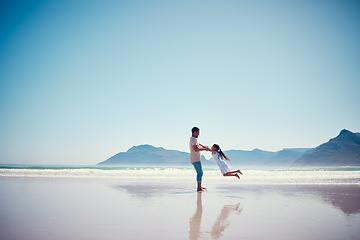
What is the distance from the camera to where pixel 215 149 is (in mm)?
8547

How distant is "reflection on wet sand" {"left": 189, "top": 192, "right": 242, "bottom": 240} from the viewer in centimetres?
323

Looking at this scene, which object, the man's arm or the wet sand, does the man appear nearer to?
the man's arm

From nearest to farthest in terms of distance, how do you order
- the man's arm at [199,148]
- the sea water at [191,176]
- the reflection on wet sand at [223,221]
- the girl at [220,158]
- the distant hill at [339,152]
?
the reflection on wet sand at [223,221] → the man's arm at [199,148] → the girl at [220,158] → the sea water at [191,176] → the distant hill at [339,152]

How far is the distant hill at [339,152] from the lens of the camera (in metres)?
102

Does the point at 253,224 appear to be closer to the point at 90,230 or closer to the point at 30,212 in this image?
the point at 90,230

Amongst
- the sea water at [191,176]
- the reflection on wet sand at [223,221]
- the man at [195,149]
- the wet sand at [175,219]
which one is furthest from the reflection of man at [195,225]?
the sea water at [191,176]

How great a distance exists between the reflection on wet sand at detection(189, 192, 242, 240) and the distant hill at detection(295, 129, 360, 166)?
112407mm

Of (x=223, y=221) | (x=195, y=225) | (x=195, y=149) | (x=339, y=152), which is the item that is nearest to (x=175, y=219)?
(x=195, y=225)

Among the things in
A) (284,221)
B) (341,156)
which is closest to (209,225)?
(284,221)

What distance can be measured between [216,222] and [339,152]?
428ft

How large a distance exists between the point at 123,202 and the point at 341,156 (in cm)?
12584

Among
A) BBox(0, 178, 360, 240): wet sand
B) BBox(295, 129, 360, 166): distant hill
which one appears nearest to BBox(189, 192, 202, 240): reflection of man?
BBox(0, 178, 360, 240): wet sand

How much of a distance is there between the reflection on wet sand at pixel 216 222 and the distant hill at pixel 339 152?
112 meters

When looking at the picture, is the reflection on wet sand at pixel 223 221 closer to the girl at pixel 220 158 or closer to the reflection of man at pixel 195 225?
the reflection of man at pixel 195 225
